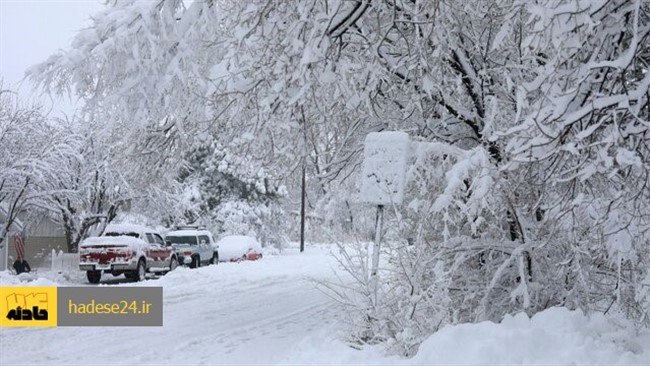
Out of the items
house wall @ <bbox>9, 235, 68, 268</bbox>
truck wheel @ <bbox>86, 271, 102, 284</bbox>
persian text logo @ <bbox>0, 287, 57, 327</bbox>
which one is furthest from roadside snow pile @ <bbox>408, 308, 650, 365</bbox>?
house wall @ <bbox>9, 235, 68, 268</bbox>

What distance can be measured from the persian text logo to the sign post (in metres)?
6.02

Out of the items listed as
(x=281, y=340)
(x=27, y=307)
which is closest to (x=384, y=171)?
(x=281, y=340)

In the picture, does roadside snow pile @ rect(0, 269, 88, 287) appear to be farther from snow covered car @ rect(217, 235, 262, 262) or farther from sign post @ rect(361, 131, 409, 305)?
sign post @ rect(361, 131, 409, 305)

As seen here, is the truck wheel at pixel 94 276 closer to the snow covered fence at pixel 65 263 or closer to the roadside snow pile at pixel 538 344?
the snow covered fence at pixel 65 263

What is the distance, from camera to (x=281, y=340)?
34.4 ft

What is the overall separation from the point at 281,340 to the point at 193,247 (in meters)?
20.2

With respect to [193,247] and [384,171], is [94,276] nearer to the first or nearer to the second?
[193,247]

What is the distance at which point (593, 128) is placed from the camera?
5504 mm

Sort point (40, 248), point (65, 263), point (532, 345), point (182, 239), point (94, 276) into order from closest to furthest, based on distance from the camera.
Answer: point (532, 345) → point (94, 276) → point (65, 263) → point (182, 239) → point (40, 248)

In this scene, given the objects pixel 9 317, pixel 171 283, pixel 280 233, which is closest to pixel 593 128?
pixel 9 317

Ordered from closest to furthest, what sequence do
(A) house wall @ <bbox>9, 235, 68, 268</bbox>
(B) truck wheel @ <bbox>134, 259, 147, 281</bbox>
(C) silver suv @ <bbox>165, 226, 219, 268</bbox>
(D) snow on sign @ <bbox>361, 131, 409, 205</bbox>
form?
(D) snow on sign @ <bbox>361, 131, 409, 205</bbox>
(B) truck wheel @ <bbox>134, 259, 147, 281</bbox>
(C) silver suv @ <bbox>165, 226, 219, 268</bbox>
(A) house wall @ <bbox>9, 235, 68, 268</bbox>

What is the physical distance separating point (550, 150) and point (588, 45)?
96cm

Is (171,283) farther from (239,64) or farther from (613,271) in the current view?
(613,271)

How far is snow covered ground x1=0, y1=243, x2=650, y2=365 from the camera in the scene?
6383 mm
